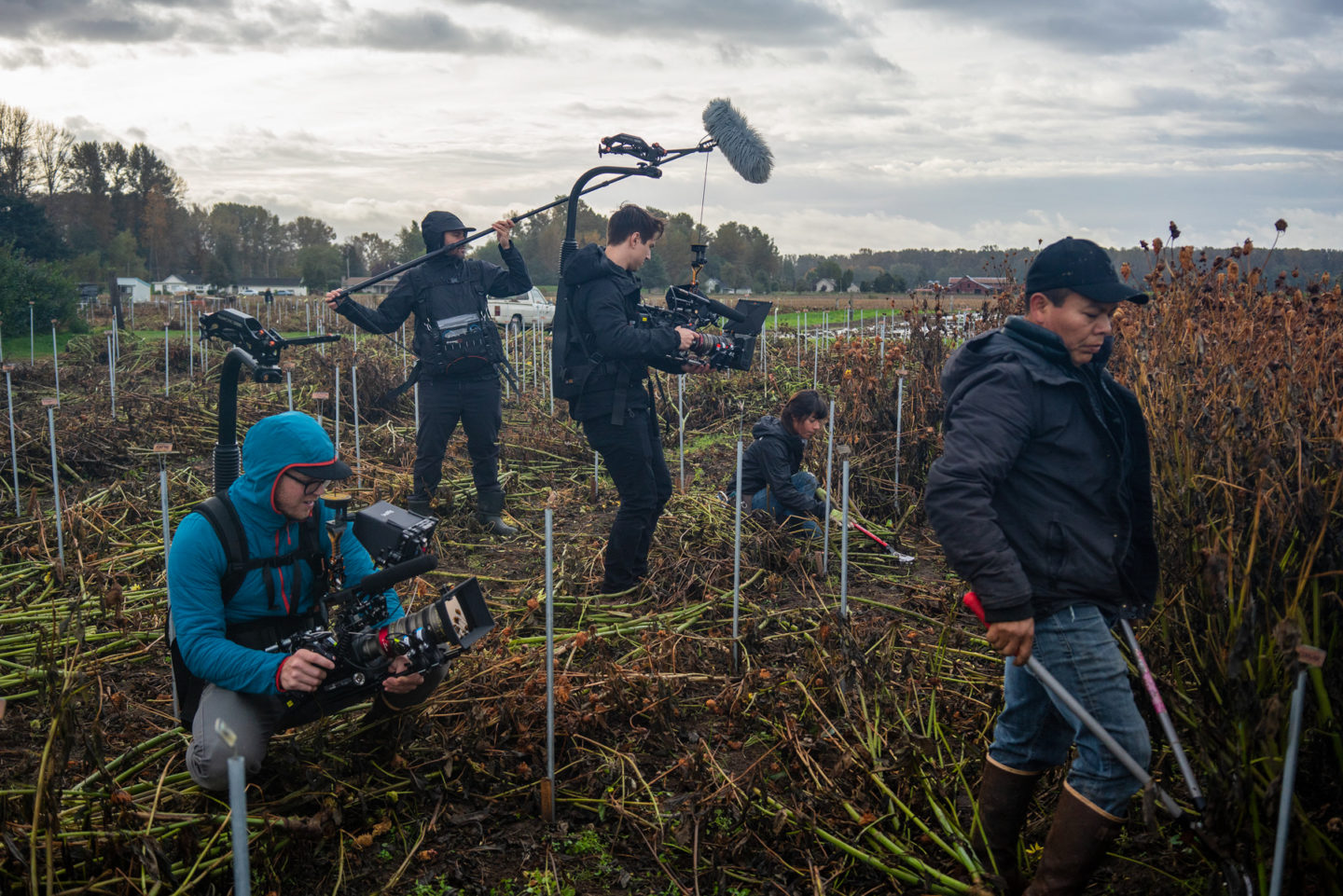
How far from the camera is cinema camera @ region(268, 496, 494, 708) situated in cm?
273

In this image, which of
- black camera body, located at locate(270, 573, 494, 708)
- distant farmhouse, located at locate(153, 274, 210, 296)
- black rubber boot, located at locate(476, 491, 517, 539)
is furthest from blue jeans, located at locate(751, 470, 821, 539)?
distant farmhouse, located at locate(153, 274, 210, 296)

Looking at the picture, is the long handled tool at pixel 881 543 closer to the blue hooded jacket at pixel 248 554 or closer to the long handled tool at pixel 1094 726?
the long handled tool at pixel 1094 726

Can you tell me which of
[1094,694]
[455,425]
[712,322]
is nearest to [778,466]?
[712,322]

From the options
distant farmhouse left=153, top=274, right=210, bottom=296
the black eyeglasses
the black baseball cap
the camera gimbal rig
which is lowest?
the black eyeglasses

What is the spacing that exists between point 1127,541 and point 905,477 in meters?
4.65

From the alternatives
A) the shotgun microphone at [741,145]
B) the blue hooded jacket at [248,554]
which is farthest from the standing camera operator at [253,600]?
the shotgun microphone at [741,145]

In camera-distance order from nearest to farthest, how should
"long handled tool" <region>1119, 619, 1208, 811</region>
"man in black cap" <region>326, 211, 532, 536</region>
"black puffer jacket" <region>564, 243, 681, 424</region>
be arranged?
"long handled tool" <region>1119, 619, 1208, 811</region> → "black puffer jacket" <region>564, 243, 681, 424</region> → "man in black cap" <region>326, 211, 532, 536</region>

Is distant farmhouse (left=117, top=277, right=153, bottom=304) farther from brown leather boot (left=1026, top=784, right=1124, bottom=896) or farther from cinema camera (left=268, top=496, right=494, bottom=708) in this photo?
brown leather boot (left=1026, top=784, right=1124, bottom=896)

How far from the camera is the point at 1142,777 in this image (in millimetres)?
2014

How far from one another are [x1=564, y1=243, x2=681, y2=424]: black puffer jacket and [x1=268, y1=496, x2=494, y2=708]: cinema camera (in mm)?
1675

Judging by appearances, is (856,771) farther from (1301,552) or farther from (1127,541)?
(1301,552)

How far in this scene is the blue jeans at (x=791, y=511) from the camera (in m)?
5.30

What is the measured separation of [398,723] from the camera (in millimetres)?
3100

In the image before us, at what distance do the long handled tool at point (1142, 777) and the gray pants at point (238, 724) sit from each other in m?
1.87
